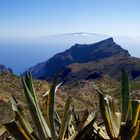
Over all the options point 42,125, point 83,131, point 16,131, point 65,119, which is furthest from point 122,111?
point 16,131

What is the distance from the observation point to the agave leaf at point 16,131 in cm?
418

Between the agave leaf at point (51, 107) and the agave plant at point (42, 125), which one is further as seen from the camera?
the agave leaf at point (51, 107)

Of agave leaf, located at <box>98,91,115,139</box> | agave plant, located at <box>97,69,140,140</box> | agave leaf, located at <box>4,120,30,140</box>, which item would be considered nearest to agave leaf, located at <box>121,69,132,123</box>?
agave plant, located at <box>97,69,140,140</box>

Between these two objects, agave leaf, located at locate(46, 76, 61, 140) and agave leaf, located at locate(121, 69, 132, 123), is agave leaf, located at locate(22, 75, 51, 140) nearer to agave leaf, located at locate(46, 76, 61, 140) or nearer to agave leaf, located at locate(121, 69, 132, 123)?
agave leaf, located at locate(46, 76, 61, 140)

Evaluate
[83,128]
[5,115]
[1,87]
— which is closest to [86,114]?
[83,128]

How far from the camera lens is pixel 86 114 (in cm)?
459

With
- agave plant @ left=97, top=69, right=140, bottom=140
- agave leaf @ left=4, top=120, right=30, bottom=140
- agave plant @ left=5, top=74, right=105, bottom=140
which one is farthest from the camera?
agave plant @ left=97, top=69, right=140, bottom=140

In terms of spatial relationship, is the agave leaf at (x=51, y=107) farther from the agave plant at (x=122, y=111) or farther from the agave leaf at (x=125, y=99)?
the agave leaf at (x=125, y=99)

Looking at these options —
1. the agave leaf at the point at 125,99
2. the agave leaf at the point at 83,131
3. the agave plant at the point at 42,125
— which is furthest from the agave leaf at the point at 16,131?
the agave leaf at the point at 125,99

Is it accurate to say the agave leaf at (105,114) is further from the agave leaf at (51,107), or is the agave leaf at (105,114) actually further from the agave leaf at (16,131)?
the agave leaf at (16,131)

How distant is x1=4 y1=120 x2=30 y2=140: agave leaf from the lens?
4.18 meters

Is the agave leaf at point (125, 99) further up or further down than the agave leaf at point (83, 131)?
further up

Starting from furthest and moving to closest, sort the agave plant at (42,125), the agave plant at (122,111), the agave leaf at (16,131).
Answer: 1. the agave plant at (122,111)
2. the agave plant at (42,125)
3. the agave leaf at (16,131)

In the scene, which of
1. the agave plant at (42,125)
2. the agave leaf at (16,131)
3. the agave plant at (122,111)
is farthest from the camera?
the agave plant at (122,111)
